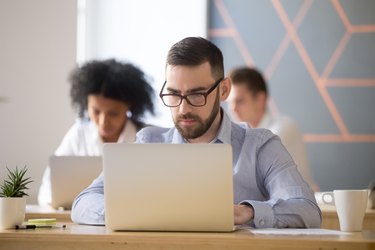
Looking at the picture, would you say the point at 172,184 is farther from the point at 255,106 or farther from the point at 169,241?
the point at 255,106

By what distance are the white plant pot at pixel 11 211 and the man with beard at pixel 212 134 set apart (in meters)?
0.23

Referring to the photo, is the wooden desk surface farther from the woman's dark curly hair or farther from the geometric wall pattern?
the geometric wall pattern

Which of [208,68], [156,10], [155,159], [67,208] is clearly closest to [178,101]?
[208,68]

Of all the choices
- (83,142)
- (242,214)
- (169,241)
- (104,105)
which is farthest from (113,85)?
(169,241)

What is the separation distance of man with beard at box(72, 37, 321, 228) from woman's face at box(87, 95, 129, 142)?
1.73 m

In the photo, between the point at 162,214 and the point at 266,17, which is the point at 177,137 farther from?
the point at 266,17

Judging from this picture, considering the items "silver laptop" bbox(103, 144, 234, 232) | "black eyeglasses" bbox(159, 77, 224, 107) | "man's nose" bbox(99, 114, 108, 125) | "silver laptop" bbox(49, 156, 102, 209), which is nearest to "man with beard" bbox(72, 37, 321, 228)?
"black eyeglasses" bbox(159, 77, 224, 107)

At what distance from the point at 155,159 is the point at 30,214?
112 cm

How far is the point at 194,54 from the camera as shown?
108 inches

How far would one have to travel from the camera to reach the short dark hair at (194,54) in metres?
2.73

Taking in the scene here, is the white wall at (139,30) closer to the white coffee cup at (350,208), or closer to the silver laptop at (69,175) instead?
the silver laptop at (69,175)

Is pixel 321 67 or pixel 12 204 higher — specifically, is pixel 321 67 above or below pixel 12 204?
above

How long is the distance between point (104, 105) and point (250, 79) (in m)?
1.03

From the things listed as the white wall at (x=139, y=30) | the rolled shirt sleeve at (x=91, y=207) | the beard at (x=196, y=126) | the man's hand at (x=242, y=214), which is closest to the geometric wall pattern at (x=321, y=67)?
the white wall at (x=139, y=30)
